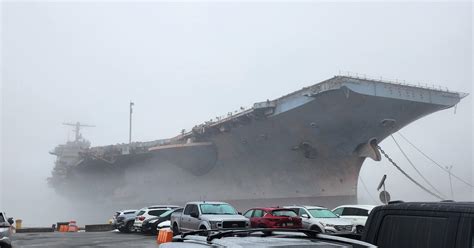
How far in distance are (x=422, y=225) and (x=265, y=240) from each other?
1.46m

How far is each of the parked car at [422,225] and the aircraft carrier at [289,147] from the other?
26.3 metres

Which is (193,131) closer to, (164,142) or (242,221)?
(164,142)

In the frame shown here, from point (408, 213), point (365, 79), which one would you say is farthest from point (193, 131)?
point (408, 213)

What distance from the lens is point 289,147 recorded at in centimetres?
3772

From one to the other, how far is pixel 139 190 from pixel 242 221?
4267 centimetres

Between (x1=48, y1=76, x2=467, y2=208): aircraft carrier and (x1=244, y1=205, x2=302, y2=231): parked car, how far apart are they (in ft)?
46.2

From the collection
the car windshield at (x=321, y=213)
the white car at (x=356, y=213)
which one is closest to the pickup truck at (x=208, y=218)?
the car windshield at (x=321, y=213)

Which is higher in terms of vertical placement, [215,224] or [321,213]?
[321,213]

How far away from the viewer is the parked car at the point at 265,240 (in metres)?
2.49

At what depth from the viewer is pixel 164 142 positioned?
46.8 meters

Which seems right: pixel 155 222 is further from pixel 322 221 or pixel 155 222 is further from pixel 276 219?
pixel 322 221

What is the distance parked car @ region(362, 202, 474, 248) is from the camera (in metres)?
3.18

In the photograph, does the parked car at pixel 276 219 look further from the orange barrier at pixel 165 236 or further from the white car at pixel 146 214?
the white car at pixel 146 214

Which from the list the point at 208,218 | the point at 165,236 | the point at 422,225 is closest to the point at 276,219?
the point at 208,218
